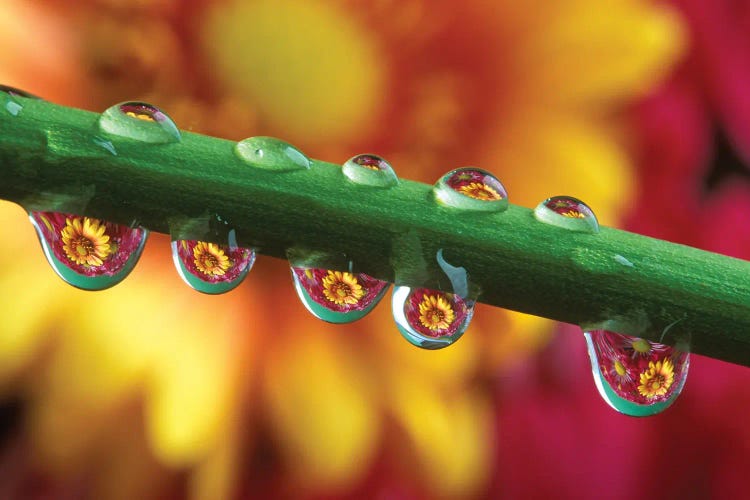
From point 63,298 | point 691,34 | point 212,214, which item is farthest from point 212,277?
point 691,34

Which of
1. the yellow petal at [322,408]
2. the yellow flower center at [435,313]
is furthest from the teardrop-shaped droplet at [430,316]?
the yellow petal at [322,408]

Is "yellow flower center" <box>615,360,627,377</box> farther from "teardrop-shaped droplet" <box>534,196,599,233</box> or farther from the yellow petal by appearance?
the yellow petal

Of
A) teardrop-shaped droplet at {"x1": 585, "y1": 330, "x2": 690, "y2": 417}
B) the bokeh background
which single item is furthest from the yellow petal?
teardrop-shaped droplet at {"x1": 585, "y1": 330, "x2": 690, "y2": 417}

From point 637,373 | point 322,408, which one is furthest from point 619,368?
point 322,408

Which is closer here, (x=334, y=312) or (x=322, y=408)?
(x=334, y=312)

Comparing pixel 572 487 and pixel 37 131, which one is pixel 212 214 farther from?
pixel 572 487

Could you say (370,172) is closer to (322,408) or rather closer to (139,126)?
(139,126)

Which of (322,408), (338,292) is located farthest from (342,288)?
(322,408)

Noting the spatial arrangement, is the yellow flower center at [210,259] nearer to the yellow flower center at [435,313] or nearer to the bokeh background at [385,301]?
the yellow flower center at [435,313]
